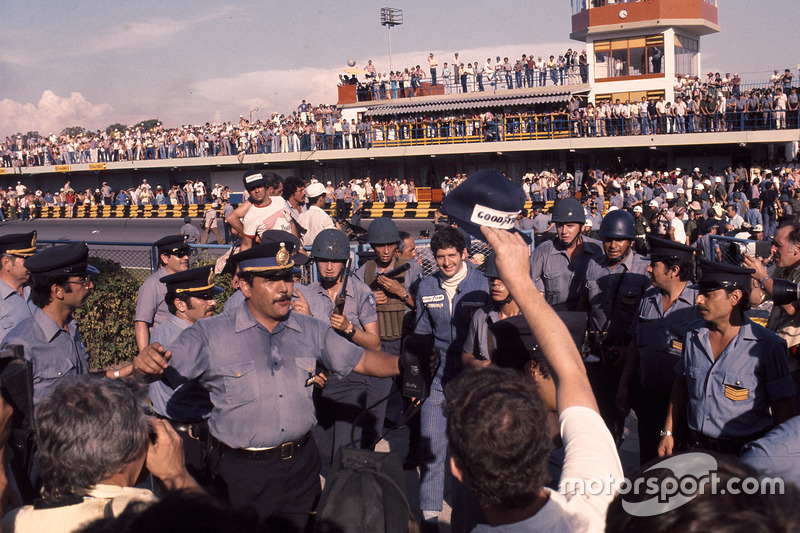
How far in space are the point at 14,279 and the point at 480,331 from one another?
3.75 m

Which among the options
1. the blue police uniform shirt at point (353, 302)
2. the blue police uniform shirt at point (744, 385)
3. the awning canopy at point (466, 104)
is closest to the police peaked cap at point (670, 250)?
the blue police uniform shirt at point (744, 385)

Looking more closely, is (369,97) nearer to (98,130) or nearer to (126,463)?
(98,130)

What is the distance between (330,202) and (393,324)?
2877 centimetres

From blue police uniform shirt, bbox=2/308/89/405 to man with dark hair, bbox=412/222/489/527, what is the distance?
2334 millimetres

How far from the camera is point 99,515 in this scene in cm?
211

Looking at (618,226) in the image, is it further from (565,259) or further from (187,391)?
(187,391)

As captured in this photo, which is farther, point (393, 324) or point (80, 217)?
point (80, 217)

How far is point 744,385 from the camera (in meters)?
3.70

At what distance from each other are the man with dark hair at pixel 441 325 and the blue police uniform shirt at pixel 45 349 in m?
2.33

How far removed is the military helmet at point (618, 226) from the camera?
18.9 ft

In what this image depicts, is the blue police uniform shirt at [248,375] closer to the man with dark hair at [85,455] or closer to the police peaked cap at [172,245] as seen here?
the man with dark hair at [85,455]

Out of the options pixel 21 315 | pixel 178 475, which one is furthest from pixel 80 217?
pixel 178 475

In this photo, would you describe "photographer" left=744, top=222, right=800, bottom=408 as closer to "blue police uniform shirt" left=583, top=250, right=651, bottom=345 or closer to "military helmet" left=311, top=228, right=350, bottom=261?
"blue police uniform shirt" left=583, top=250, right=651, bottom=345
